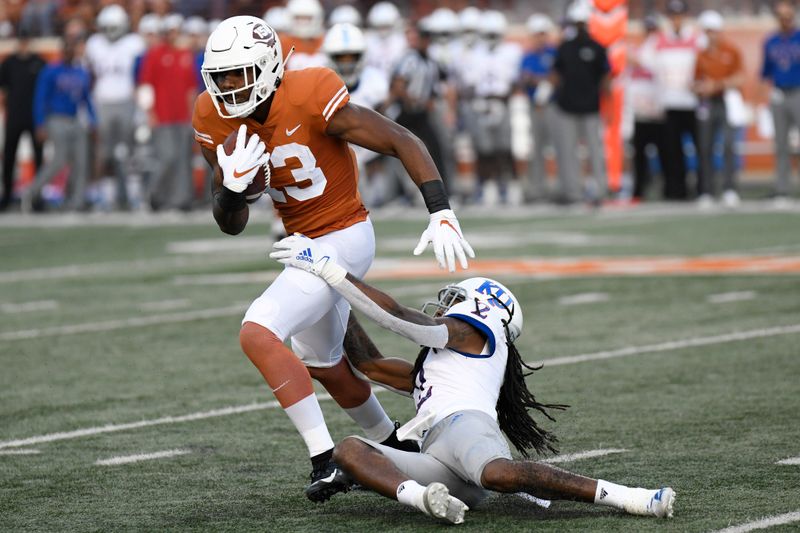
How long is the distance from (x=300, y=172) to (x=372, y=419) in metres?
0.94

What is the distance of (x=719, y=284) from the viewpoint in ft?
35.2

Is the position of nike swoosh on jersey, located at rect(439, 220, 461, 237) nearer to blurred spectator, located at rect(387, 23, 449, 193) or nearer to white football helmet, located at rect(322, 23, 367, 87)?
white football helmet, located at rect(322, 23, 367, 87)

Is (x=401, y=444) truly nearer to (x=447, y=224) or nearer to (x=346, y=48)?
(x=447, y=224)

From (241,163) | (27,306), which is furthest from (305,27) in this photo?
(241,163)

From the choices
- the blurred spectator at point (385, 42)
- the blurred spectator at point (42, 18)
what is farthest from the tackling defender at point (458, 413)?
the blurred spectator at point (42, 18)

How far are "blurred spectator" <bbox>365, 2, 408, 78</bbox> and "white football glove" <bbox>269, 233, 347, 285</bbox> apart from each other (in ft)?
44.6

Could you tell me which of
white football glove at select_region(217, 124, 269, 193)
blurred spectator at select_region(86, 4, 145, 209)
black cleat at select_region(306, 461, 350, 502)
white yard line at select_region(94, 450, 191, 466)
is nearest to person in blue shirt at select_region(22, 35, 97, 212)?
blurred spectator at select_region(86, 4, 145, 209)

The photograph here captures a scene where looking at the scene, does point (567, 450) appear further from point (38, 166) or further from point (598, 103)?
point (38, 166)

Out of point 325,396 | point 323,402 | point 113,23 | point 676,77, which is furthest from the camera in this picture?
point 113,23

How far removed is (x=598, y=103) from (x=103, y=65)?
19.6ft

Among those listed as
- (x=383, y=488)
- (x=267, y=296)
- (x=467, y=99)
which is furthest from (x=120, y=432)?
(x=467, y=99)

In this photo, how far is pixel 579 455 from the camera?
18.9ft

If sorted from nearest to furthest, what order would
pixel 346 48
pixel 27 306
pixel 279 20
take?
pixel 27 306, pixel 346 48, pixel 279 20

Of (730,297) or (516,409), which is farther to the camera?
(730,297)
